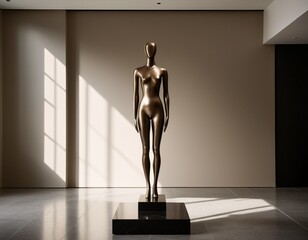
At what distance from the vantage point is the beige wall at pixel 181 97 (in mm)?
10727

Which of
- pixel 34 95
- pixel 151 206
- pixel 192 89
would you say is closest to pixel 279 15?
pixel 192 89

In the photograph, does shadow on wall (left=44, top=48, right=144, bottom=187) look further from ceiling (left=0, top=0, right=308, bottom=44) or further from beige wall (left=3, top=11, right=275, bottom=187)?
ceiling (left=0, top=0, right=308, bottom=44)

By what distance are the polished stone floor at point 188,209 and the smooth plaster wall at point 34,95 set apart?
0.59m

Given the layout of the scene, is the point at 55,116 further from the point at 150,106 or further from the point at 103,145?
the point at 150,106

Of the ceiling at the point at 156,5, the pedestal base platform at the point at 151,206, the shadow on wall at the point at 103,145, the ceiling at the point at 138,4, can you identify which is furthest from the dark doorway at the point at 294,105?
the pedestal base platform at the point at 151,206

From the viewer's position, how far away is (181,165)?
10.8 m

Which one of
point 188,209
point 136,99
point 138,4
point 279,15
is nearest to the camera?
point 136,99

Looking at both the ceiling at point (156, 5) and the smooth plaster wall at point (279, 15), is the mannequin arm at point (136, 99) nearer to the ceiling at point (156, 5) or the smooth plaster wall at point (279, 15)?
the smooth plaster wall at point (279, 15)

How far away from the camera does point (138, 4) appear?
10.2 metres

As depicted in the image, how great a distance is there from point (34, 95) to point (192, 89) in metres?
3.21

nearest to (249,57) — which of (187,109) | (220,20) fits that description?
(220,20)

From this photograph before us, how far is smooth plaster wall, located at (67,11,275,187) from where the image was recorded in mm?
10742

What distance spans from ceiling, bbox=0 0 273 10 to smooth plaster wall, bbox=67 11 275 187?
0.36 meters

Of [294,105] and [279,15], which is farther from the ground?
[279,15]
